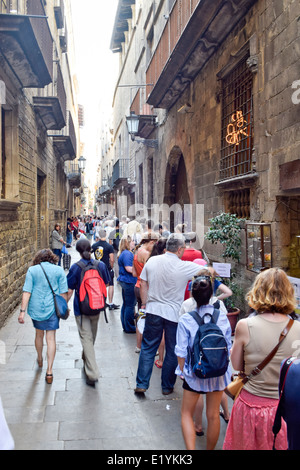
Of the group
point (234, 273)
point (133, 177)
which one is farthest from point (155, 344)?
point (133, 177)

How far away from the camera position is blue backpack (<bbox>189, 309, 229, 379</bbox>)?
308cm

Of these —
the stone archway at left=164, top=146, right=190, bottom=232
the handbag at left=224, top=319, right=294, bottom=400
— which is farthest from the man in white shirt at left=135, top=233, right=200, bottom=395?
the stone archway at left=164, top=146, right=190, bottom=232

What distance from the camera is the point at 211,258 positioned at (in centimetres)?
900

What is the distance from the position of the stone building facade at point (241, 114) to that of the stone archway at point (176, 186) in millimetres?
87

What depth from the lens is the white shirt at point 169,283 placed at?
4.46 metres

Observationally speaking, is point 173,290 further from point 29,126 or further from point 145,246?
point 29,126

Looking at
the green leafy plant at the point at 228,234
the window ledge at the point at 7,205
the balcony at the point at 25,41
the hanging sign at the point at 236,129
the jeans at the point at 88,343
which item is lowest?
the jeans at the point at 88,343

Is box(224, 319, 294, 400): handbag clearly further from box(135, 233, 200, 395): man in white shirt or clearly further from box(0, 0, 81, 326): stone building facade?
box(0, 0, 81, 326): stone building facade

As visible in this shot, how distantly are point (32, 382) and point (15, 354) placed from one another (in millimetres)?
1169

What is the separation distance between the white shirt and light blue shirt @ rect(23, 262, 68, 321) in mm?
1273

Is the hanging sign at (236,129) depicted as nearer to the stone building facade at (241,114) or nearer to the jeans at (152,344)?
the stone building facade at (241,114)

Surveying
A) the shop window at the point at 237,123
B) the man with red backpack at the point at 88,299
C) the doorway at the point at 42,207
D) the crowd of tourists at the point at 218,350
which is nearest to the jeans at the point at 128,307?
the man with red backpack at the point at 88,299

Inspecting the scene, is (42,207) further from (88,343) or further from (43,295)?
(88,343)

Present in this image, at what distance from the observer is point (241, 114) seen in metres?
7.24
